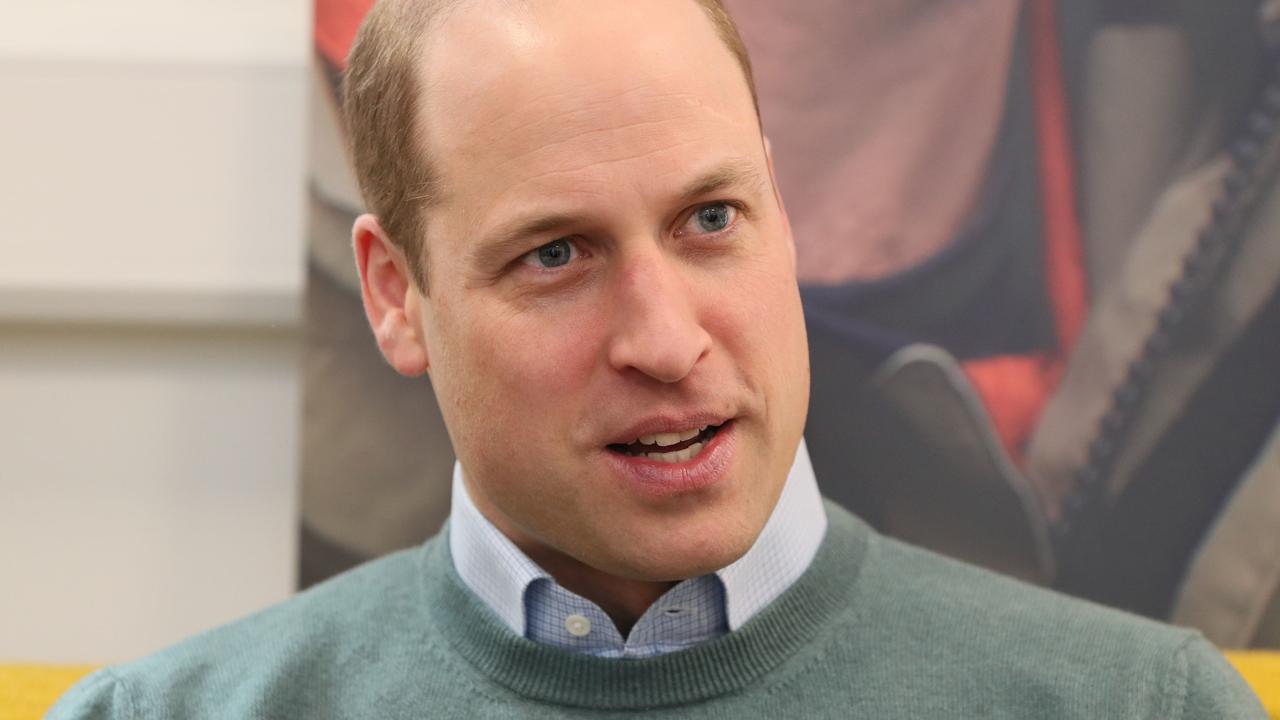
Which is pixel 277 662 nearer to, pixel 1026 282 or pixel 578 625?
pixel 578 625

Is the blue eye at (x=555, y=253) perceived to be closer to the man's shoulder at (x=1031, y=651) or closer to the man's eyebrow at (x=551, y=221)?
the man's eyebrow at (x=551, y=221)

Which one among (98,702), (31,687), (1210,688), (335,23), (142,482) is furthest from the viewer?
(142,482)

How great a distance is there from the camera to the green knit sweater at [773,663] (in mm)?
1038

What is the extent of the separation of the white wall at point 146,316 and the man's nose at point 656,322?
916mm

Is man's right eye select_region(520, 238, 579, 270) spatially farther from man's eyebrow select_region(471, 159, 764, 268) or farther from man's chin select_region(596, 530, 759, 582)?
man's chin select_region(596, 530, 759, 582)

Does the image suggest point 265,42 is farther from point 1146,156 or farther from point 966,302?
point 1146,156

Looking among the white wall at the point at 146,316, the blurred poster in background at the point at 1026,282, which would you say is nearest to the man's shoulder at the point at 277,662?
the blurred poster in background at the point at 1026,282

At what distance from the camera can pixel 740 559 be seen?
106 centimetres

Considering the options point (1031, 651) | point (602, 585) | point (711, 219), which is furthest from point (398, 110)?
A: point (1031, 651)

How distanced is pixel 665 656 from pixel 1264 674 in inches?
29.6

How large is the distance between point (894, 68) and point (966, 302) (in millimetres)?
312

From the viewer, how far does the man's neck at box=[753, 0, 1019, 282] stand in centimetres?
166

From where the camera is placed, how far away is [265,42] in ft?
5.74

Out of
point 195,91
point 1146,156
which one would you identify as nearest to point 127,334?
point 195,91
